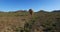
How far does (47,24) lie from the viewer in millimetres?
20578

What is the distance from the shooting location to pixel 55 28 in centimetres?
1941

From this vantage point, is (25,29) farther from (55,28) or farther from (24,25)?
(55,28)

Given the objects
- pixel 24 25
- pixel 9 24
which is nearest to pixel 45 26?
pixel 24 25

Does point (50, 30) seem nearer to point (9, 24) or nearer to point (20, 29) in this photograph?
point (20, 29)

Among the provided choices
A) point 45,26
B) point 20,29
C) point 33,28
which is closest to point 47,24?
point 45,26

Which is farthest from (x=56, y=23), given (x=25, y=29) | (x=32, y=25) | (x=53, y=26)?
(x=25, y=29)

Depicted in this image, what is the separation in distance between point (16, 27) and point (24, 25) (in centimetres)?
121

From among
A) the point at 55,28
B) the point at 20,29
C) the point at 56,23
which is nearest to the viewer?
the point at 20,29

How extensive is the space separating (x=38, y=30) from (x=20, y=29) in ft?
6.46

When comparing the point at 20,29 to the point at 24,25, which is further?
the point at 24,25

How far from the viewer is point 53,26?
19.9m

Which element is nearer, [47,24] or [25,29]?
[25,29]

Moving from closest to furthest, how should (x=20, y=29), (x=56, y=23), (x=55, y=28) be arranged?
1. (x=20, y=29)
2. (x=55, y=28)
3. (x=56, y=23)

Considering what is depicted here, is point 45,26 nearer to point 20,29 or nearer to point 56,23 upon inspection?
point 56,23
